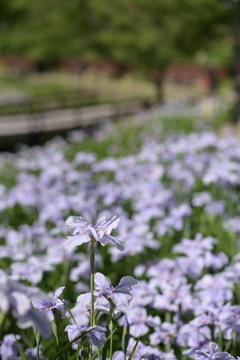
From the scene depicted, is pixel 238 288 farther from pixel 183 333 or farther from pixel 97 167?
pixel 97 167

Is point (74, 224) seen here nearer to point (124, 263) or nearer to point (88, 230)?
point (88, 230)

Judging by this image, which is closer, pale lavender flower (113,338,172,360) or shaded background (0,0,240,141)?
pale lavender flower (113,338,172,360)

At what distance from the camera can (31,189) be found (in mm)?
4383

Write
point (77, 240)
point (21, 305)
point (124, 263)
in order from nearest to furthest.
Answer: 1. point (21, 305)
2. point (77, 240)
3. point (124, 263)

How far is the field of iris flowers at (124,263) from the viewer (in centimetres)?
138

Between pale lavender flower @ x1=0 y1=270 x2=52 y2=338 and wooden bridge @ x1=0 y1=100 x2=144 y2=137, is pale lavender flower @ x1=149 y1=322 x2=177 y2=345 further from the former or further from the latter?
wooden bridge @ x1=0 y1=100 x2=144 y2=137

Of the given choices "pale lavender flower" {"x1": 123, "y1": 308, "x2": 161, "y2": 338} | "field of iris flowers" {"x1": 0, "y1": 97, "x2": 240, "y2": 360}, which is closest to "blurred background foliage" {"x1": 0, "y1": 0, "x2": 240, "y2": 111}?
"field of iris flowers" {"x1": 0, "y1": 97, "x2": 240, "y2": 360}

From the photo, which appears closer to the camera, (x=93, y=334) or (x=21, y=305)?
(x=21, y=305)

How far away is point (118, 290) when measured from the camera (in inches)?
55.0

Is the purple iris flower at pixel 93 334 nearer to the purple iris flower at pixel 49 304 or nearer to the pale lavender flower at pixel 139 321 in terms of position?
the purple iris flower at pixel 49 304

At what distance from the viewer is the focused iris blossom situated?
52.4 inches

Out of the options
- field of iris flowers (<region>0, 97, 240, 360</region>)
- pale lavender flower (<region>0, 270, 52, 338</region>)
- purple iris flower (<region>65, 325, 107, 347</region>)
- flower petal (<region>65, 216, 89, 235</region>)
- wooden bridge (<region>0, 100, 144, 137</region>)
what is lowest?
wooden bridge (<region>0, 100, 144, 137</region>)

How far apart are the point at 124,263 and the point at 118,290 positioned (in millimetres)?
1776

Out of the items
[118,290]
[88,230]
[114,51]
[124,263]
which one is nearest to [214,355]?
[118,290]
